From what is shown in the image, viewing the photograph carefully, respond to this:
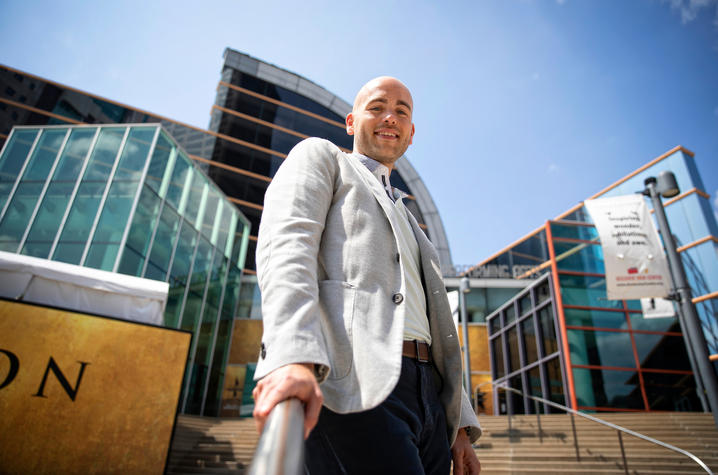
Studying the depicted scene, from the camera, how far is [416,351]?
1.29m

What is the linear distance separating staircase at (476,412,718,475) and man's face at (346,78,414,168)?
7940 millimetres

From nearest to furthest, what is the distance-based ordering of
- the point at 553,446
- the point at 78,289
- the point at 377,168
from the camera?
1. the point at 377,168
2. the point at 78,289
3. the point at 553,446

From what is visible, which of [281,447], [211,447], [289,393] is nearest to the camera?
[281,447]

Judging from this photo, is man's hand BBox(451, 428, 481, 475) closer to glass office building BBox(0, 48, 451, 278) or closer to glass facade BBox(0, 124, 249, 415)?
glass facade BBox(0, 124, 249, 415)

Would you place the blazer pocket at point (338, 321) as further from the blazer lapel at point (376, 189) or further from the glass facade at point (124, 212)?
the glass facade at point (124, 212)

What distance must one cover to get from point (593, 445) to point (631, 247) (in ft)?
14.3

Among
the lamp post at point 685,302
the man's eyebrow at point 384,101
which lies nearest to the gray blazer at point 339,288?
the man's eyebrow at point 384,101

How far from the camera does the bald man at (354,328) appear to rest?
3.18 feet

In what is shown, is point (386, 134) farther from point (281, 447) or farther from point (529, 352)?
point (529, 352)

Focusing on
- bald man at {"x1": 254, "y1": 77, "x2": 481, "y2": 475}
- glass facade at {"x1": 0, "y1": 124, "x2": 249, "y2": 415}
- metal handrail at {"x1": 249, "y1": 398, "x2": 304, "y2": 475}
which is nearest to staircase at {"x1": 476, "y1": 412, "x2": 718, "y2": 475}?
bald man at {"x1": 254, "y1": 77, "x2": 481, "y2": 475}

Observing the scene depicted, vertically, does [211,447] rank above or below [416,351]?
below

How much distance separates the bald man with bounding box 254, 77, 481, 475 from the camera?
969 millimetres

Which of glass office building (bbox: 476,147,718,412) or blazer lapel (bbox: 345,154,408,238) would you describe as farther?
glass office building (bbox: 476,147,718,412)

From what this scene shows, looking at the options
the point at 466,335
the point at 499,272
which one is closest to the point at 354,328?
the point at 466,335
